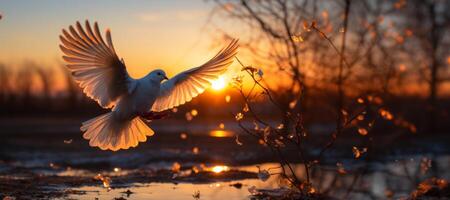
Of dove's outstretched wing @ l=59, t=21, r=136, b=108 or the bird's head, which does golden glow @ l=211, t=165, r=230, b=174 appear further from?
dove's outstretched wing @ l=59, t=21, r=136, b=108

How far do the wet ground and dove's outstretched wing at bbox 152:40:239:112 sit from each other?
153cm

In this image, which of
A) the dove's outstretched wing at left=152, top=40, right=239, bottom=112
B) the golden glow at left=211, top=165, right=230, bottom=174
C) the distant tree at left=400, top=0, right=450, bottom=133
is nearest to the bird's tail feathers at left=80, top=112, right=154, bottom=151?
the dove's outstretched wing at left=152, top=40, right=239, bottom=112

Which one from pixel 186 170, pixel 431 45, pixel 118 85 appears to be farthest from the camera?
pixel 431 45

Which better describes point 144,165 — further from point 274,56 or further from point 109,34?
point 109,34

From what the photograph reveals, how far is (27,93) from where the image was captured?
182 ft

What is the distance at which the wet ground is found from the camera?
11.5m

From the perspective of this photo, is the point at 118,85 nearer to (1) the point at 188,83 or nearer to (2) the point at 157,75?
(2) the point at 157,75

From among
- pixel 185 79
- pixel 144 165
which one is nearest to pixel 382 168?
pixel 144 165

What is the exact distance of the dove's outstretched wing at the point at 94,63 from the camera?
9172mm

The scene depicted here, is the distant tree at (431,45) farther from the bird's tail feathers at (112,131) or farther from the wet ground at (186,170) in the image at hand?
the bird's tail feathers at (112,131)

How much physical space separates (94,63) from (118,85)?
0.68 metres

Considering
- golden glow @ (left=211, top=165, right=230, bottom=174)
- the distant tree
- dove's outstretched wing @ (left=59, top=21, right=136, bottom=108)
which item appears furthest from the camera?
the distant tree

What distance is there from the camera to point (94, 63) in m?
9.46

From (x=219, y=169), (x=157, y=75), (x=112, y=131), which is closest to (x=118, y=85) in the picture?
(x=157, y=75)
